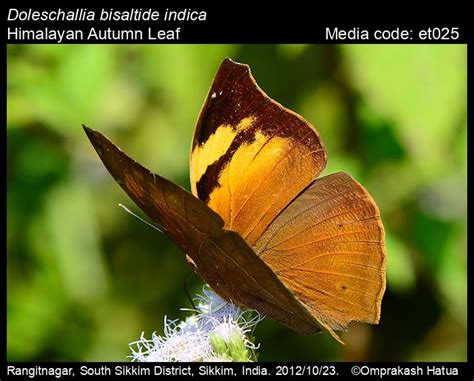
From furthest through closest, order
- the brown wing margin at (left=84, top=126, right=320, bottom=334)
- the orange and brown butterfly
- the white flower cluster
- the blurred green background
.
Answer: the blurred green background < the white flower cluster < the orange and brown butterfly < the brown wing margin at (left=84, top=126, right=320, bottom=334)

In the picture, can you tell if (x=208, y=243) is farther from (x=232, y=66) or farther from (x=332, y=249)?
(x=232, y=66)

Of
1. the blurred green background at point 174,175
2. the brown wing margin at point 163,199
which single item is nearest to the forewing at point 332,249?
the brown wing margin at point 163,199

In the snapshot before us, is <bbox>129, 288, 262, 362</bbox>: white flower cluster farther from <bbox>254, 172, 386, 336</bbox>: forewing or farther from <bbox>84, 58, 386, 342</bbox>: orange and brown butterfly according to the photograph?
<bbox>254, 172, 386, 336</bbox>: forewing

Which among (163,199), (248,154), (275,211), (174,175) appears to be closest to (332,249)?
(275,211)

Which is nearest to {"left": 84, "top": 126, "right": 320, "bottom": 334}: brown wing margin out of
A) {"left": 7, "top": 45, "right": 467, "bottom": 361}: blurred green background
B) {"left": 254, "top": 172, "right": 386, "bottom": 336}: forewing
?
{"left": 254, "top": 172, "right": 386, "bottom": 336}: forewing

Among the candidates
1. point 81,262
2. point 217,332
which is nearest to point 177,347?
point 217,332
